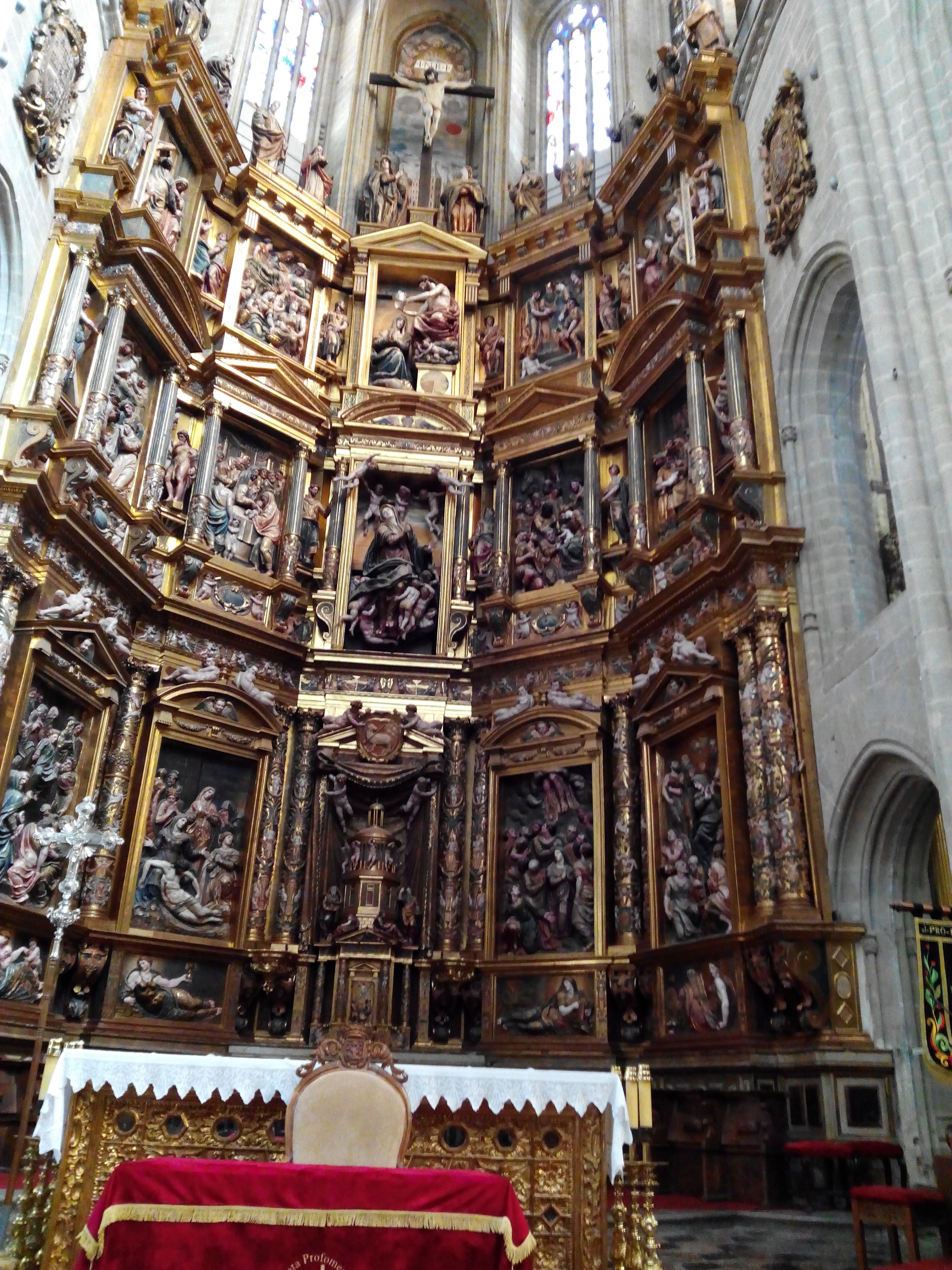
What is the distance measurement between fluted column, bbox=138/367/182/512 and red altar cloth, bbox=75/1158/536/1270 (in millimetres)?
10603

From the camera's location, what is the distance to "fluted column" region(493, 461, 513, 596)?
1609cm

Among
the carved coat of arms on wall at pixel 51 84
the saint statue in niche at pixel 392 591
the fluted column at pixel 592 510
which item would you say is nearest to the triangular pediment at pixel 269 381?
the saint statue in niche at pixel 392 591

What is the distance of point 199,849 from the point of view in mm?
13742

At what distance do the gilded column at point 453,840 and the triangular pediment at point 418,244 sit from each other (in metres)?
8.43

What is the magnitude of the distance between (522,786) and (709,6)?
37.8 ft

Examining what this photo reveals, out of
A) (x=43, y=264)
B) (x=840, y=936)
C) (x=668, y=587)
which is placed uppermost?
(x=43, y=264)

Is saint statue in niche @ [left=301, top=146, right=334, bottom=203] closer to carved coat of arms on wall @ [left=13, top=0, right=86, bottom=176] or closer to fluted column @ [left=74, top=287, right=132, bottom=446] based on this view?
carved coat of arms on wall @ [left=13, top=0, right=86, bottom=176]

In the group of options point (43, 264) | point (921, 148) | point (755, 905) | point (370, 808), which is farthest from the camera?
point (370, 808)

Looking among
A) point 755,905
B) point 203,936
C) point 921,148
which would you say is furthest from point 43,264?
point 755,905

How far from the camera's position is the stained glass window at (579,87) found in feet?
66.4

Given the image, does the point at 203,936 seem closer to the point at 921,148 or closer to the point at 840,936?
the point at 840,936

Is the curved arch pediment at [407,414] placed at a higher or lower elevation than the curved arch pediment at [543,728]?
higher

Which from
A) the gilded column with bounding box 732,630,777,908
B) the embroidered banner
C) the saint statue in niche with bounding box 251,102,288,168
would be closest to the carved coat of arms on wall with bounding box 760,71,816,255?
the gilded column with bounding box 732,630,777,908

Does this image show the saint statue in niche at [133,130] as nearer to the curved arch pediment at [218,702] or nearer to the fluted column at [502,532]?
the fluted column at [502,532]
